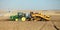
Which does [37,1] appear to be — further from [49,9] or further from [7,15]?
[7,15]

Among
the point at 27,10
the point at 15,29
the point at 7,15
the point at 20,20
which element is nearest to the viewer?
the point at 15,29

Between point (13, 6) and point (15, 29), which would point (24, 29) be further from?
point (13, 6)

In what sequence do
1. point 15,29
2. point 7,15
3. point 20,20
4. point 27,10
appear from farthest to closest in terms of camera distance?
point 27,10 → point 7,15 → point 20,20 → point 15,29

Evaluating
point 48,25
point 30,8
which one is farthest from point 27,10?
point 48,25

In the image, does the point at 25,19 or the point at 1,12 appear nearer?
the point at 25,19

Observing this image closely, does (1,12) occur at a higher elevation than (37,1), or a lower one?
lower

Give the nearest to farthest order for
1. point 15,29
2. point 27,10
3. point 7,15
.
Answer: point 15,29 → point 7,15 → point 27,10

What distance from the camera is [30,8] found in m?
1.54

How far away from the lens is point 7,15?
1400mm

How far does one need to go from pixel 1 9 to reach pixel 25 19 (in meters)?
0.42

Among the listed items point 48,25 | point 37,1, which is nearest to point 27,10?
point 37,1

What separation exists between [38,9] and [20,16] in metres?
0.34

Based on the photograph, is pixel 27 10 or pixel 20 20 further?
pixel 27 10

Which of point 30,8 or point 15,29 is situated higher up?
point 30,8
